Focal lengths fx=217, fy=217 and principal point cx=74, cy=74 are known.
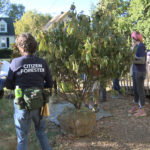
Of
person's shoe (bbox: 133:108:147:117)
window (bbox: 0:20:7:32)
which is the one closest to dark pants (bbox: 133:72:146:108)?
person's shoe (bbox: 133:108:147:117)

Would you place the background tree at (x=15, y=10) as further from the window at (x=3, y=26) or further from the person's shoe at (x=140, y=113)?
the person's shoe at (x=140, y=113)

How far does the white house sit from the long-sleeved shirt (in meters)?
37.0

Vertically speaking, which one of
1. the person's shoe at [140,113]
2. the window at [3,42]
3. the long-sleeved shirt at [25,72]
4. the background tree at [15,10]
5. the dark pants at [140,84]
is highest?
the background tree at [15,10]

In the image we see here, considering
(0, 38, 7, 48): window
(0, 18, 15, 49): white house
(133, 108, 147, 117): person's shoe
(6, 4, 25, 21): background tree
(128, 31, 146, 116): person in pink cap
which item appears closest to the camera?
(128, 31, 146, 116): person in pink cap

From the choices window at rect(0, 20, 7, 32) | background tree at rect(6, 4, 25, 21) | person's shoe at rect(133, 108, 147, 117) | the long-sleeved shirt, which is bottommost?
person's shoe at rect(133, 108, 147, 117)

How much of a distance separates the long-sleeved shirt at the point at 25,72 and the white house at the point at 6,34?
3705 cm

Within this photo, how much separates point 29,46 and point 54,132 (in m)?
1.93

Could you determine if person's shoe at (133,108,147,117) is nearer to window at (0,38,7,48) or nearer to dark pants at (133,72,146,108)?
dark pants at (133,72,146,108)

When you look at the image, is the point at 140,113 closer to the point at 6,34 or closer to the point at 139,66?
the point at 139,66

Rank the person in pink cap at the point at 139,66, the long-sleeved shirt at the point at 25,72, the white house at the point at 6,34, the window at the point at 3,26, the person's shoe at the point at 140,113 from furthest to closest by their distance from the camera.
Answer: the window at the point at 3,26 < the white house at the point at 6,34 < the person's shoe at the point at 140,113 < the person in pink cap at the point at 139,66 < the long-sleeved shirt at the point at 25,72

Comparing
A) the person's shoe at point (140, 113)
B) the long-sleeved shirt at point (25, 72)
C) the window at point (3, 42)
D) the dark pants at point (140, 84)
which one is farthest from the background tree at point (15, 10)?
the long-sleeved shirt at point (25, 72)

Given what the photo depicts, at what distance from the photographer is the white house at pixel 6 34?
124 ft

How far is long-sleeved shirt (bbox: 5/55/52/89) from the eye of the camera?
254 cm

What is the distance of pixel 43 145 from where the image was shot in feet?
9.36
